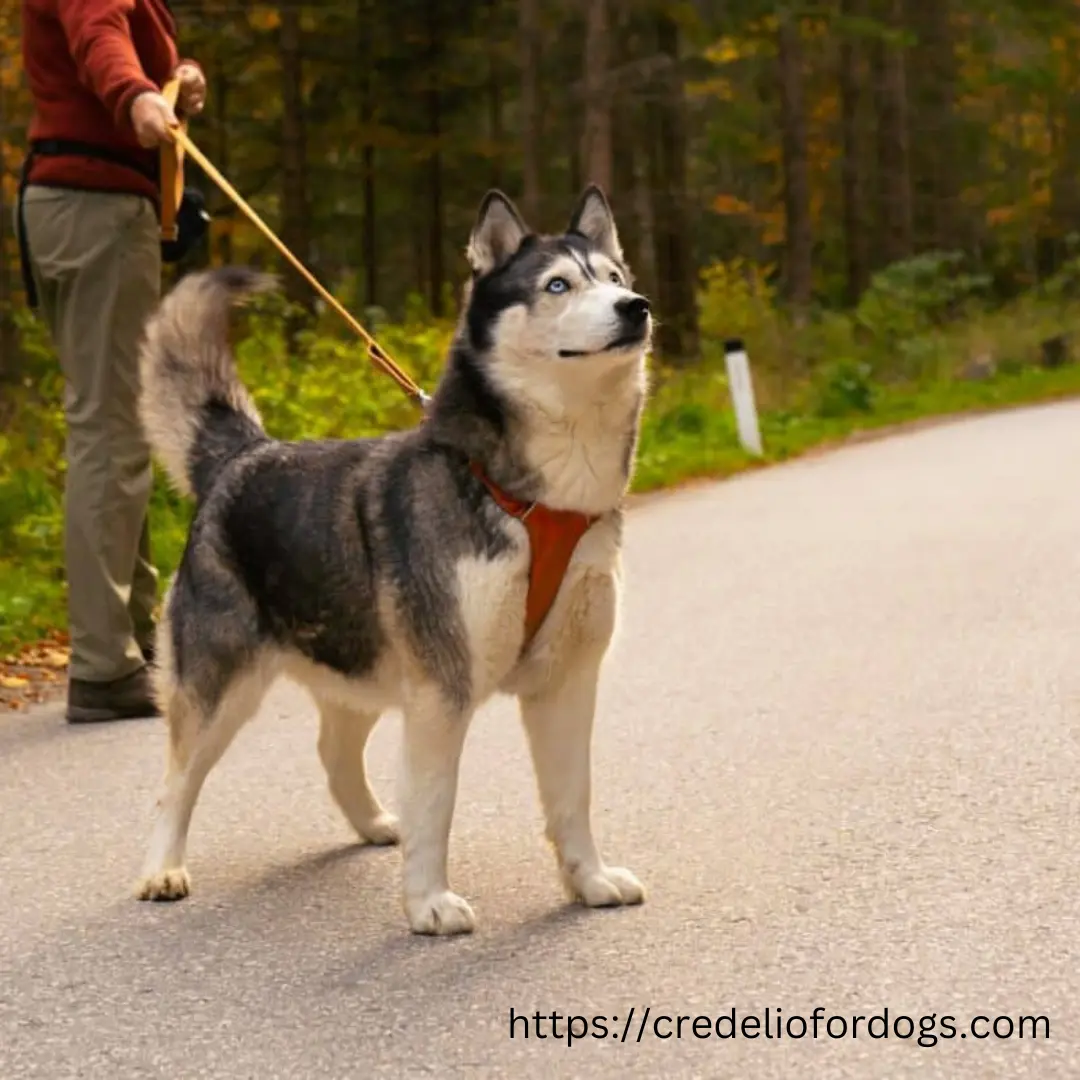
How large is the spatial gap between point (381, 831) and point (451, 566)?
121 cm

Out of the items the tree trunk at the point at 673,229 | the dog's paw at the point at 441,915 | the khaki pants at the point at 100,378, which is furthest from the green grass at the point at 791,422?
the dog's paw at the point at 441,915

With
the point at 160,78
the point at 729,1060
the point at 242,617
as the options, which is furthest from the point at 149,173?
the point at 729,1060

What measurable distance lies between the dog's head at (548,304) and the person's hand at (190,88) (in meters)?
2.63

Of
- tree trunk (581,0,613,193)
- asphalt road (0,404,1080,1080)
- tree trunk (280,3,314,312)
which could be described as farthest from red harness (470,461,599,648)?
tree trunk (280,3,314,312)

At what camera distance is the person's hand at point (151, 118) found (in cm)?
603

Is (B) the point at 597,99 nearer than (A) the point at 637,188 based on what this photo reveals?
Yes

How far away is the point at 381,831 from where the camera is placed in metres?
5.21

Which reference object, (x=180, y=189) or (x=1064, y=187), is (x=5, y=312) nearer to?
(x=180, y=189)

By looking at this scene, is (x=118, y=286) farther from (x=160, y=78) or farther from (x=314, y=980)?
(x=314, y=980)

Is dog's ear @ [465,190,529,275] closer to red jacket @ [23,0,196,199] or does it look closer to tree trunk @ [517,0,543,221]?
red jacket @ [23,0,196,199]

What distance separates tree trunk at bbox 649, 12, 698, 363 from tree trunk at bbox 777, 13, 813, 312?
2.54 meters

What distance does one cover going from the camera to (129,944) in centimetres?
433

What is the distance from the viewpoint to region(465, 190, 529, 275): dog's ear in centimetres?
434

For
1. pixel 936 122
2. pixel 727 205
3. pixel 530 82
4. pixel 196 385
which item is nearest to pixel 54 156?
pixel 196 385
